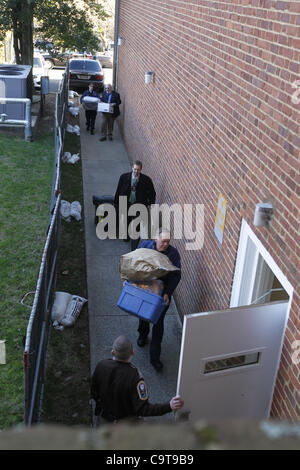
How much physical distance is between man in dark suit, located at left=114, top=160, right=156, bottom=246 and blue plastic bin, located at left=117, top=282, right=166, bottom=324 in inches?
122

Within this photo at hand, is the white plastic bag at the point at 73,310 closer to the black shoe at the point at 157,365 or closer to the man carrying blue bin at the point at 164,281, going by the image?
the man carrying blue bin at the point at 164,281

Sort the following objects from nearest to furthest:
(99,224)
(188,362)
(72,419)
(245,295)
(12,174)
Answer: (188,362) < (245,295) < (72,419) < (99,224) < (12,174)

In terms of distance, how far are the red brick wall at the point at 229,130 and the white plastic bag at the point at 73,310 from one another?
149 centimetres

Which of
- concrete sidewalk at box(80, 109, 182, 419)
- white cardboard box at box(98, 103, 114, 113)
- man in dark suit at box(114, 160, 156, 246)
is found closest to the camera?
concrete sidewalk at box(80, 109, 182, 419)

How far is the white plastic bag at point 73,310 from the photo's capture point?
7.14m

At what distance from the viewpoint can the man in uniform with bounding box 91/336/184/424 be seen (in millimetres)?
4211

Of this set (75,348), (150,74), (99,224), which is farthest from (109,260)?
(150,74)

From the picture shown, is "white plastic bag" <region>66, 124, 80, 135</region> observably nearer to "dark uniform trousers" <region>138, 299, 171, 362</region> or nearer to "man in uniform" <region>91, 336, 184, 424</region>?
"dark uniform trousers" <region>138, 299, 171, 362</region>

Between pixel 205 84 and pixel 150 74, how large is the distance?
4.50 m

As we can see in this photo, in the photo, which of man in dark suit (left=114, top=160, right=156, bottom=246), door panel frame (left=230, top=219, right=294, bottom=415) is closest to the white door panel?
door panel frame (left=230, top=219, right=294, bottom=415)

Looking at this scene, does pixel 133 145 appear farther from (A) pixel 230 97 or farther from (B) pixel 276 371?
(B) pixel 276 371

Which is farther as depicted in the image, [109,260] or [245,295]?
[109,260]

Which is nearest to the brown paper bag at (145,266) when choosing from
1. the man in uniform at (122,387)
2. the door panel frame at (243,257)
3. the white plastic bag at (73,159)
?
the door panel frame at (243,257)

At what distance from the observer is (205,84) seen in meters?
6.35
